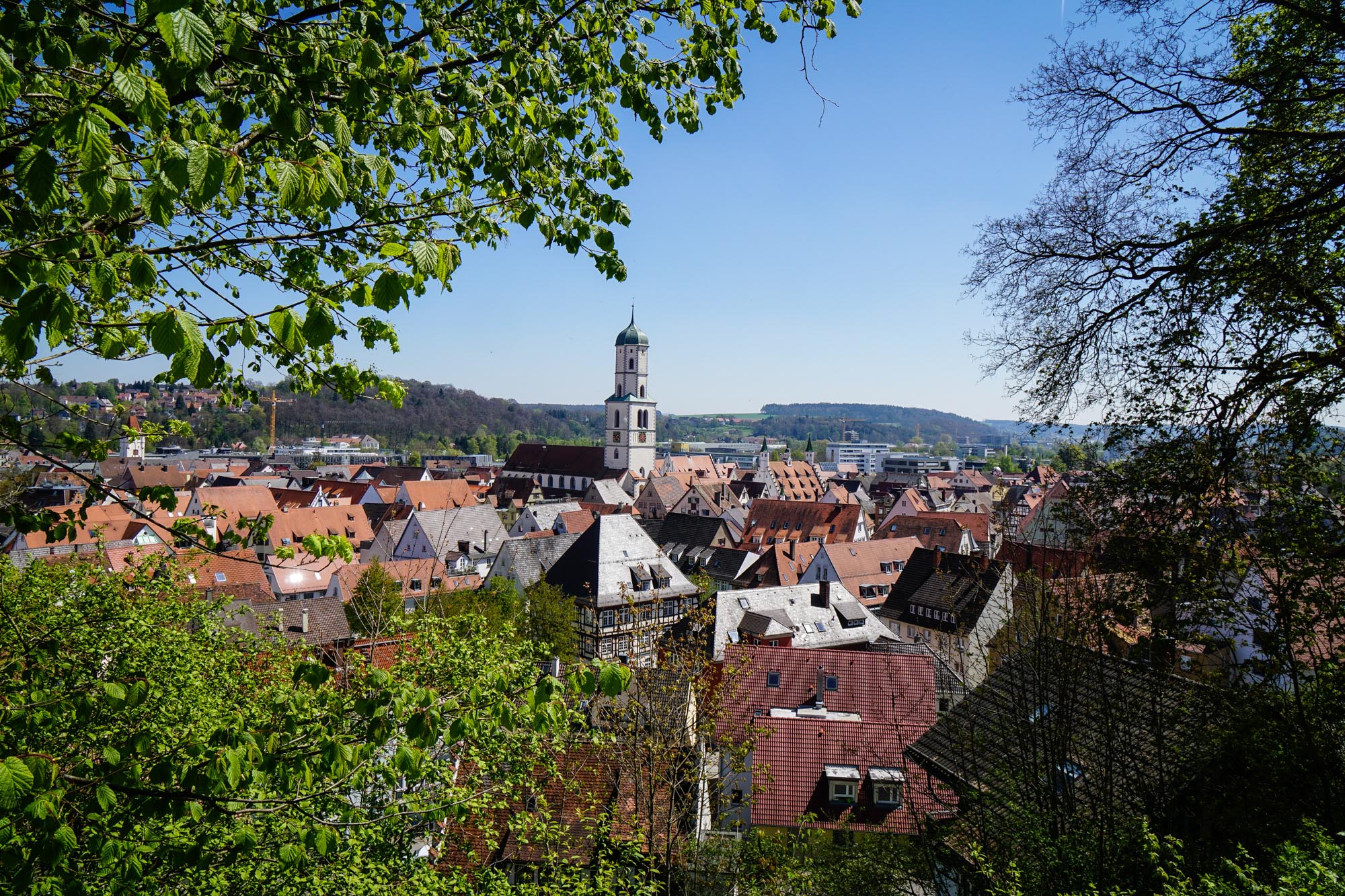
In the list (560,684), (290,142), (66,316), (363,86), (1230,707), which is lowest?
(1230,707)

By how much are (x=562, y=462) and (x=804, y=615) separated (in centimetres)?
6979

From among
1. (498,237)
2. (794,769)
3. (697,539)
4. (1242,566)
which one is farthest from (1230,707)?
(697,539)

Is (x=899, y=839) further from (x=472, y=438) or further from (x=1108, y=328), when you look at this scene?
(x=472, y=438)

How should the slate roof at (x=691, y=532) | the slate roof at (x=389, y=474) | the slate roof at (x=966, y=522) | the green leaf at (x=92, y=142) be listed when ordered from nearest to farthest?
the green leaf at (x=92, y=142) → the slate roof at (x=966, y=522) → the slate roof at (x=691, y=532) → the slate roof at (x=389, y=474)

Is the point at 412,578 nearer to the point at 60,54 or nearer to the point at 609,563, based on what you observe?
the point at 609,563

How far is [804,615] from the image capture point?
30.8 meters

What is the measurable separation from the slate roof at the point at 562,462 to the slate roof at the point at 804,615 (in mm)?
63178

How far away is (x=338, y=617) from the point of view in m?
27.4

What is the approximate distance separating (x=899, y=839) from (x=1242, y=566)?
9735mm

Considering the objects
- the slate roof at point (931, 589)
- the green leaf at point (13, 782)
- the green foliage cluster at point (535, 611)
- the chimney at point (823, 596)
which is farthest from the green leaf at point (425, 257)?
the chimney at point (823, 596)

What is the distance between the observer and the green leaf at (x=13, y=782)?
2.75m

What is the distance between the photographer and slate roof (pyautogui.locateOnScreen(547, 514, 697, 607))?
31734 mm

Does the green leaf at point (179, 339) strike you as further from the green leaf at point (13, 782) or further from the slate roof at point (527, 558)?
the slate roof at point (527, 558)

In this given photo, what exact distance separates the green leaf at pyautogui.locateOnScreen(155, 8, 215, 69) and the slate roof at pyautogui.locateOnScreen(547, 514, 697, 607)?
29.1 meters
